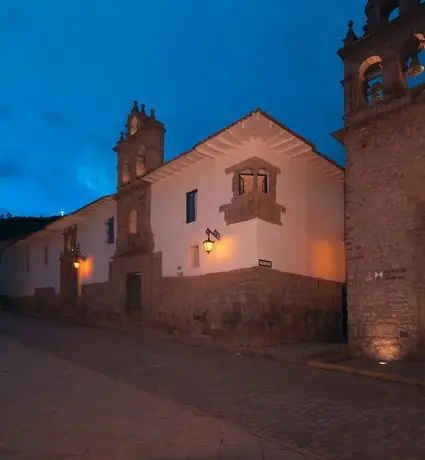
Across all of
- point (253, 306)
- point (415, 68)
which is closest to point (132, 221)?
point (253, 306)

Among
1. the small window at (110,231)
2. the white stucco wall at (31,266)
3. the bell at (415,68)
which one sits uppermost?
the bell at (415,68)

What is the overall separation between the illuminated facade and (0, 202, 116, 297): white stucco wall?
0.71 feet

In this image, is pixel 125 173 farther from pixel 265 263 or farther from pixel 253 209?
pixel 265 263

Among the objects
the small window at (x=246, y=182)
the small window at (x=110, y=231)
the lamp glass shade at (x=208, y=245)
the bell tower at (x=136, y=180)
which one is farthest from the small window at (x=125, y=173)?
the small window at (x=246, y=182)

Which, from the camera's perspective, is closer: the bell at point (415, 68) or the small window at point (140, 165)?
the bell at point (415, 68)

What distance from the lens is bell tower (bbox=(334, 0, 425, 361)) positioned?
36.2 ft

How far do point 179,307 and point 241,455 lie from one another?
11.4 m

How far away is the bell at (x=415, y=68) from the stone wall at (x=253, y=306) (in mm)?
6670

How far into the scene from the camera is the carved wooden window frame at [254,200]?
13.7 metres

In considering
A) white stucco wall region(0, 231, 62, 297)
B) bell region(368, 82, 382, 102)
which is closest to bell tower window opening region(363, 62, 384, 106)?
bell region(368, 82, 382, 102)

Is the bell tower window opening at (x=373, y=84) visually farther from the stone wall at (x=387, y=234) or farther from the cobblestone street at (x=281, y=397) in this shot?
the cobblestone street at (x=281, y=397)

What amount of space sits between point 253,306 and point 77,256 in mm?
12248

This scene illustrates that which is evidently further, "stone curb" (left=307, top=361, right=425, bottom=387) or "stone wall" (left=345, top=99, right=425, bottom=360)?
"stone wall" (left=345, top=99, right=425, bottom=360)

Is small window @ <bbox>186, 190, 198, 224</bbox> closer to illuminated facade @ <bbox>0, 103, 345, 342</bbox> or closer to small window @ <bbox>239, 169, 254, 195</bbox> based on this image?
illuminated facade @ <bbox>0, 103, 345, 342</bbox>
